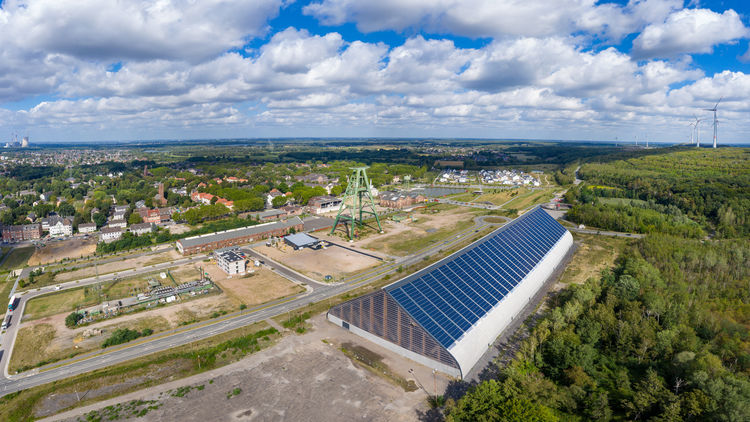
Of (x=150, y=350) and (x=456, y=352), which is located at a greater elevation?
(x=456, y=352)

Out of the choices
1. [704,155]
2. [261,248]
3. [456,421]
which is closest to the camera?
[456,421]

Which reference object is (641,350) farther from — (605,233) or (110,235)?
(110,235)

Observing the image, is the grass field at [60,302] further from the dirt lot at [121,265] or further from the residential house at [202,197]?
the residential house at [202,197]

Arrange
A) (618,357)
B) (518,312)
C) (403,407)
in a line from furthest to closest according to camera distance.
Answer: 1. (518,312)
2. (618,357)
3. (403,407)

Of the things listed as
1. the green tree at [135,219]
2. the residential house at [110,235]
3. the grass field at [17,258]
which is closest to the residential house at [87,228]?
the green tree at [135,219]

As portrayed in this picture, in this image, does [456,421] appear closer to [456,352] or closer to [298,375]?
[456,352]

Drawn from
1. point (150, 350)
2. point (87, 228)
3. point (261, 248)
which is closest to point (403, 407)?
point (150, 350)

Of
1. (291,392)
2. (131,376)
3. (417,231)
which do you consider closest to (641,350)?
(291,392)
